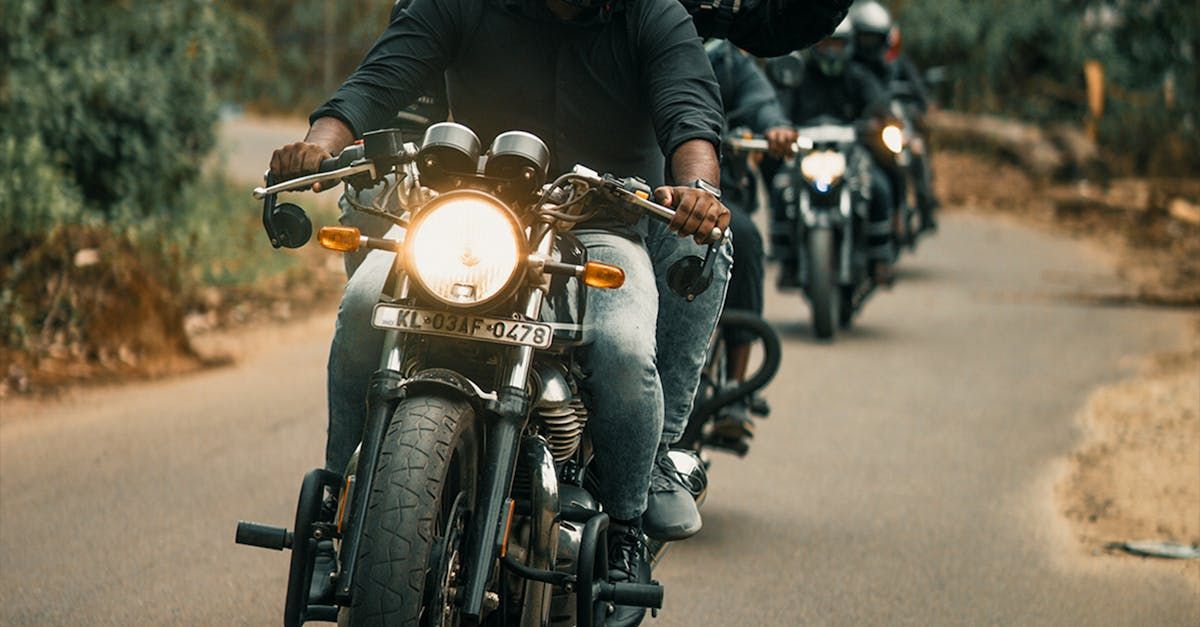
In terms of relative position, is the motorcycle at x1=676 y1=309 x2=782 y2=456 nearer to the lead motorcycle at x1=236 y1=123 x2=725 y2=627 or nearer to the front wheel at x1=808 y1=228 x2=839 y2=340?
the lead motorcycle at x1=236 y1=123 x2=725 y2=627

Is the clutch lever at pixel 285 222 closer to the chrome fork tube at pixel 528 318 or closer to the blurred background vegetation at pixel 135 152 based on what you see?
the chrome fork tube at pixel 528 318

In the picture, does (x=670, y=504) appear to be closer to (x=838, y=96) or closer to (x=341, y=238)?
(x=341, y=238)

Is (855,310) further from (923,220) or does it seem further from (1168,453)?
(1168,453)

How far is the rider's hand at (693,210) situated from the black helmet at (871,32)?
9.37 metres

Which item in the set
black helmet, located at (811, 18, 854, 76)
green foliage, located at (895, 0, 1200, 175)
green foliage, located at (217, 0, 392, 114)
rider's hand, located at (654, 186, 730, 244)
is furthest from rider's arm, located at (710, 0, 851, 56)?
green foliage, located at (217, 0, 392, 114)

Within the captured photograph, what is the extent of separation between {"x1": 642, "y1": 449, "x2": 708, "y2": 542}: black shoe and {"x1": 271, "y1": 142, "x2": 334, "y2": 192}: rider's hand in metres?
1.19

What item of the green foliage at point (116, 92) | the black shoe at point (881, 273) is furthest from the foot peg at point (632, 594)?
the black shoe at point (881, 273)

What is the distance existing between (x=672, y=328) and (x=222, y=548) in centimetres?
193

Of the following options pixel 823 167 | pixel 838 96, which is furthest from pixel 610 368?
pixel 838 96

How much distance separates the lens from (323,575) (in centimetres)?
398

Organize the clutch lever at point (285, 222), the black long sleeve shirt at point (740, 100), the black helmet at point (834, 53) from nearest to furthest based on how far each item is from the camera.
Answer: the clutch lever at point (285, 222) < the black long sleeve shirt at point (740, 100) < the black helmet at point (834, 53)

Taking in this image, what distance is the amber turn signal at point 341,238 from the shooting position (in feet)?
12.8

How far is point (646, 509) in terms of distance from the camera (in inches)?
188

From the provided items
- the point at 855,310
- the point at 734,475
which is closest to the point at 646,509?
the point at 734,475
